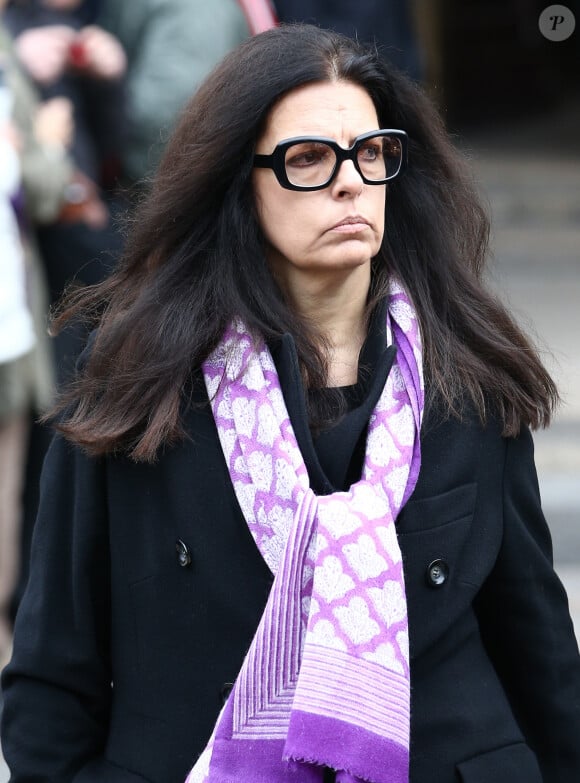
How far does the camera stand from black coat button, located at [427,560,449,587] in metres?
2.31

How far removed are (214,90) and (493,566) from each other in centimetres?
86

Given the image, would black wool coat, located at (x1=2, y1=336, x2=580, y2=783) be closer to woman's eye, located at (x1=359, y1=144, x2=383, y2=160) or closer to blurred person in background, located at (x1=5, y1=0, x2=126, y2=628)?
woman's eye, located at (x1=359, y1=144, x2=383, y2=160)

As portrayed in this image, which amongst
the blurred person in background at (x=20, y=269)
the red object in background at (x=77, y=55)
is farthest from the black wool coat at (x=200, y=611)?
the red object in background at (x=77, y=55)

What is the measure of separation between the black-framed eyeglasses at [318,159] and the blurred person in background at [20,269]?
212 centimetres

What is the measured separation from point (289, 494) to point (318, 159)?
0.51 metres

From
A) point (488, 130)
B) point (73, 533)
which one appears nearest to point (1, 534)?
point (73, 533)

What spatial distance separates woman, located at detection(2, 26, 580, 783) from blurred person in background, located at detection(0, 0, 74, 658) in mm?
1894

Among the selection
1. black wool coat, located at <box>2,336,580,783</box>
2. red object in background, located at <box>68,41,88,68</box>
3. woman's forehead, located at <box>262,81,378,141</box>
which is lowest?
black wool coat, located at <box>2,336,580,783</box>

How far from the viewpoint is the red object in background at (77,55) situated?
15.7 ft

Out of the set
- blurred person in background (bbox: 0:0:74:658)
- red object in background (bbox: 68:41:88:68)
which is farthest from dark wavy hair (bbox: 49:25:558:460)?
red object in background (bbox: 68:41:88:68)

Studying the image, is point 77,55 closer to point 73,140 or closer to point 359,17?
point 73,140

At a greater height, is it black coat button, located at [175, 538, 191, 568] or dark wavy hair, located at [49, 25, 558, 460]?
dark wavy hair, located at [49, 25, 558, 460]

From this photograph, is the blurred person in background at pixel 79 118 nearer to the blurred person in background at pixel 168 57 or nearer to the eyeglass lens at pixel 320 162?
the blurred person in background at pixel 168 57

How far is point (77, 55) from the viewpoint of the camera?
4.82 metres
